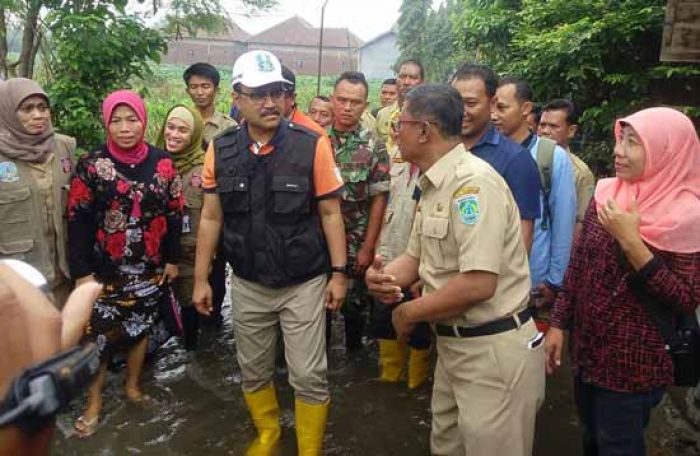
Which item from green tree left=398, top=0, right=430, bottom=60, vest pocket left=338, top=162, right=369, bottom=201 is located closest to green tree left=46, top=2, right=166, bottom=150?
vest pocket left=338, top=162, right=369, bottom=201

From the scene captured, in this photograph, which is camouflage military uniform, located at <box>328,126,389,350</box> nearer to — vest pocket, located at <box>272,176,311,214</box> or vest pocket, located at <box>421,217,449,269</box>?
vest pocket, located at <box>272,176,311,214</box>

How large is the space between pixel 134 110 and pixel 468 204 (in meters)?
2.31

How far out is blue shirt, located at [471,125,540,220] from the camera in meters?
2.91

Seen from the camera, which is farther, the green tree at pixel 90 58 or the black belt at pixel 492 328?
the green tree at pixel 90 58

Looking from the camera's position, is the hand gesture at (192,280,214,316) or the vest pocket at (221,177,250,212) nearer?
the vest pocket at (221,177,250,212)

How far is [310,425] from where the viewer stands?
313 centimetres

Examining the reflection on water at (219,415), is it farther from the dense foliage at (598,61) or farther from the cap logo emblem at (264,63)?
the dense foliage at (598,61)

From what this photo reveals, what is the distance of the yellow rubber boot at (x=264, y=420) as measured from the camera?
3322 mm

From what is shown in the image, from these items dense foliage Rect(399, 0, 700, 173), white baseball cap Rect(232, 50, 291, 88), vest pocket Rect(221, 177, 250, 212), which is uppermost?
dense foliage Rect(399, 0, 700, 173)

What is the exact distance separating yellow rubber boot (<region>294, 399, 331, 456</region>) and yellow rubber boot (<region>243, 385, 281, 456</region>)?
0.85 feet

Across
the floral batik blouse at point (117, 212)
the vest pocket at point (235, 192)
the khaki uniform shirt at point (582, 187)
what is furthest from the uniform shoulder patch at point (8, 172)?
the khaki uniform shirt at point (582, 187)

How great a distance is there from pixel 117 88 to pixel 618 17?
5.21 m

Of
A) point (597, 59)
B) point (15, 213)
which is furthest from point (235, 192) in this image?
point (597, 59)

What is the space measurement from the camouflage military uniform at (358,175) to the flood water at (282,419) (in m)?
0.90
